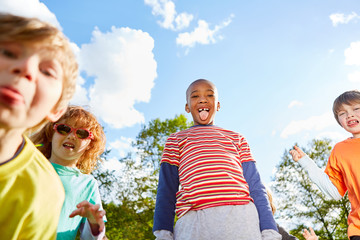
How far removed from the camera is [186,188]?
10.2 feet

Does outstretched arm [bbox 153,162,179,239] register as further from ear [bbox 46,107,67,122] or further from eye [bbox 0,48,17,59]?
eye [bbox 0,48,17,59]

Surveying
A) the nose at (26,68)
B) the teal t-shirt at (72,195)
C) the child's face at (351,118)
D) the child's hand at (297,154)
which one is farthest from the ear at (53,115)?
the child's face at (351,118)

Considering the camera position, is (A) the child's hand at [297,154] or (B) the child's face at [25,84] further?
(A) the child's hand at [297,154]

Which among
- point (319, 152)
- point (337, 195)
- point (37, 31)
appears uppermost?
point (319, 152)

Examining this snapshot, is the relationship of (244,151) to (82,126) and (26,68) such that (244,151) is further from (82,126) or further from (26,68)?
(26,68)

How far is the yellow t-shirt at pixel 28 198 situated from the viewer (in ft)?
5.11

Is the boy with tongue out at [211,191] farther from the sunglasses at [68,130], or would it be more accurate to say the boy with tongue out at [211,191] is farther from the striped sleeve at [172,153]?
the sunglasses at [68,130]

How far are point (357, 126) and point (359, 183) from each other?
0.76 metres

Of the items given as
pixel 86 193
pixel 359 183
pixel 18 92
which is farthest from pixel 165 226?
pixel 359 183

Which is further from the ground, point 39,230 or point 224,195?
point 224,195

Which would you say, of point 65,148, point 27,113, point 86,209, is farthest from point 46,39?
point 65,148

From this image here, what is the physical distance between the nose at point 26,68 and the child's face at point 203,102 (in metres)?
2.54

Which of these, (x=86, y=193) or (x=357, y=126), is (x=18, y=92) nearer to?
(x=86, y=193)

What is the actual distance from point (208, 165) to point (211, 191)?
0.99 ft
